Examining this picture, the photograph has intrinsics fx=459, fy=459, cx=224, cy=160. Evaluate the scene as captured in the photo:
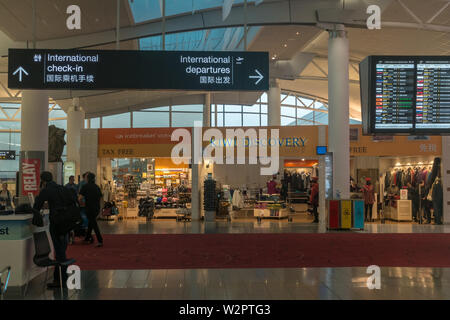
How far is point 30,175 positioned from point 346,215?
26.8 feet

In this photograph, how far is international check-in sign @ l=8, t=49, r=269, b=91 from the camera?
7.42 meters

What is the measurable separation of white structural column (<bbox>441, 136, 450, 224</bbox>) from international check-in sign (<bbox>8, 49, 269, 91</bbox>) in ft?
29.5

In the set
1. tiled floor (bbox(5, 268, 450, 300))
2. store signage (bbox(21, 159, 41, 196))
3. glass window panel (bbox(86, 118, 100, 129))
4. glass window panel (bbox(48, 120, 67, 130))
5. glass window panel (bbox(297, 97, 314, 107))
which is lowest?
tiled floor (bbox(5, 268, 450, 300))

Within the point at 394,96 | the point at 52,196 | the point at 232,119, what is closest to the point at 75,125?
the point at 232,119

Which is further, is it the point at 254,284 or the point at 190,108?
the point at 190,108

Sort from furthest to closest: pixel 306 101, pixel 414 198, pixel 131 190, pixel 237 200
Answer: pixel 306 101, pixel 131 190, pixel 237 200, pixel 414 198

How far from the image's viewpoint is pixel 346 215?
12.2 metres

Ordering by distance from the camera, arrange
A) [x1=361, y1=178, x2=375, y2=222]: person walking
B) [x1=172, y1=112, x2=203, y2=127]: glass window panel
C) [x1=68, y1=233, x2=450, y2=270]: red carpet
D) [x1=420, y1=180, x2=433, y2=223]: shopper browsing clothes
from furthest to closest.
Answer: [x1=172, y1=112, x2=203, y2=127]: glass window panel → [x1=361, y1=178, x2=375, y2=222]: person walking → [x1=420, y1=180, x2=433, y2=223]: shopper browsing clothes → [x1=68, y1=233, x2=450, y2=270]: red carpet

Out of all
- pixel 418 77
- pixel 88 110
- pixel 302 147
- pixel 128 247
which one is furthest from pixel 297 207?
pixel 88 110

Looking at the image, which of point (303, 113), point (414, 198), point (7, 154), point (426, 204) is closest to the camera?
point (426, 204)

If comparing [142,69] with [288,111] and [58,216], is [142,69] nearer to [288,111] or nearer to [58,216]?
[58,216]

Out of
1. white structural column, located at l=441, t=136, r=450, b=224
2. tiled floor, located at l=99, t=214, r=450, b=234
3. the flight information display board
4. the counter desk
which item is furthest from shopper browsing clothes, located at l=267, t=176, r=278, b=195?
the counter desk

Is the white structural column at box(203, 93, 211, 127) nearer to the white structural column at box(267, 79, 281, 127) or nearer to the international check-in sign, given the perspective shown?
the white structural column at box(267, 79, 281, 127)

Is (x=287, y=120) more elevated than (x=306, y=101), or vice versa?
(x=306, y=101)
